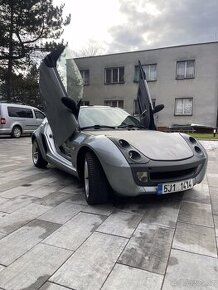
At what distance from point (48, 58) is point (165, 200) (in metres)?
2.88

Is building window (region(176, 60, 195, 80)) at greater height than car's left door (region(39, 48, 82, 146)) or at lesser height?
greater

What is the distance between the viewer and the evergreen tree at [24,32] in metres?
17.6

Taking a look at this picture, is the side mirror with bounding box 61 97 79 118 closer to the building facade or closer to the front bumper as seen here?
the front bumper

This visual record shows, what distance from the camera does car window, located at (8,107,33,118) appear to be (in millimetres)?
13509

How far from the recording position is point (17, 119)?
13.8 m

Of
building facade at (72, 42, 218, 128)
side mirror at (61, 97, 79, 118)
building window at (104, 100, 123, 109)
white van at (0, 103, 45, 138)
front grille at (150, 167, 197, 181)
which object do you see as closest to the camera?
front grille at (150, 167, 197, 181)

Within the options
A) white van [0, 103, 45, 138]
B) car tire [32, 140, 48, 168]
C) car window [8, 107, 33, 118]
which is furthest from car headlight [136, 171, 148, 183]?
car window [8, 107, 33, 118]

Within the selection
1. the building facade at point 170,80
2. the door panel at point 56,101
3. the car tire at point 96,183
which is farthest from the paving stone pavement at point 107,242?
the building facade at point 170,80

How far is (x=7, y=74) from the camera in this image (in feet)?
62.7

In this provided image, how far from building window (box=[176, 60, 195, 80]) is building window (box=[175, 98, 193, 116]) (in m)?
1.64

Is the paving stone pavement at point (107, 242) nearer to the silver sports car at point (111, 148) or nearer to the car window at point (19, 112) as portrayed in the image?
the silver sports car at point (111, 148)

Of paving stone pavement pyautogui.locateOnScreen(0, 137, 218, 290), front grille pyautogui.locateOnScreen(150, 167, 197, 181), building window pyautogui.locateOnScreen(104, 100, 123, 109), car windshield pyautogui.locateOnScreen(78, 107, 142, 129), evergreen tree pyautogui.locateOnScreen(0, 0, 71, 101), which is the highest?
evergreen tree pyautogui.locateOnScreen(0, 0, 71, 101)

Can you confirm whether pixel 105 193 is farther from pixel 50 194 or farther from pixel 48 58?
pixel 48 58

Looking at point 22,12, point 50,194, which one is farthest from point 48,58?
point 22,12
